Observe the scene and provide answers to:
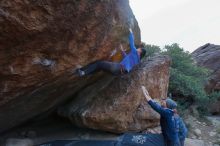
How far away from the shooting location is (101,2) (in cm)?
727

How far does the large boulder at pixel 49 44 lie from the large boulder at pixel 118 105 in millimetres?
633

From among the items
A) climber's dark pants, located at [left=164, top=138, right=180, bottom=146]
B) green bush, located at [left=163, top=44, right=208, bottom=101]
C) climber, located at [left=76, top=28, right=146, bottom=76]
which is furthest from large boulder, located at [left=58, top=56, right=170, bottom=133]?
green bush, located at [left=163, top=44, right=208, bottom=101]

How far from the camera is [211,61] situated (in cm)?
1848

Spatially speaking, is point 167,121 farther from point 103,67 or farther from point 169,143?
point 103,67

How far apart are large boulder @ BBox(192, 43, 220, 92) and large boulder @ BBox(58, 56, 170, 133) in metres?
7.46

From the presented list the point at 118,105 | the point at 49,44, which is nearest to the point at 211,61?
the point at 118,105

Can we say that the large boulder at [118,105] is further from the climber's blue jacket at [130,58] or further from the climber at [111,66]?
the climber at [111,66]

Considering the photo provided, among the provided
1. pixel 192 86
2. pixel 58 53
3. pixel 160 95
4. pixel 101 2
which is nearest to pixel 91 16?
pixel 101 2

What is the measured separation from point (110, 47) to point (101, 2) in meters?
1.60

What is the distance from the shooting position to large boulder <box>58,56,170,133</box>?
972 centimetres

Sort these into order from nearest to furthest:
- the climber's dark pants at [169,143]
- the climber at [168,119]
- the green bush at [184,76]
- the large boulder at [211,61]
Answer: the climber at [168,119], the climber's dark pants at [169,143], the green bush at [184,76], the large boulder at [211,61]

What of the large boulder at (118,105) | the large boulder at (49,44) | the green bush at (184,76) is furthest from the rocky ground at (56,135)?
the green bush at (184,76)

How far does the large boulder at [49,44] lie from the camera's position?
637 cm

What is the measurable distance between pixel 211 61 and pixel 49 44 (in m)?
13.3
